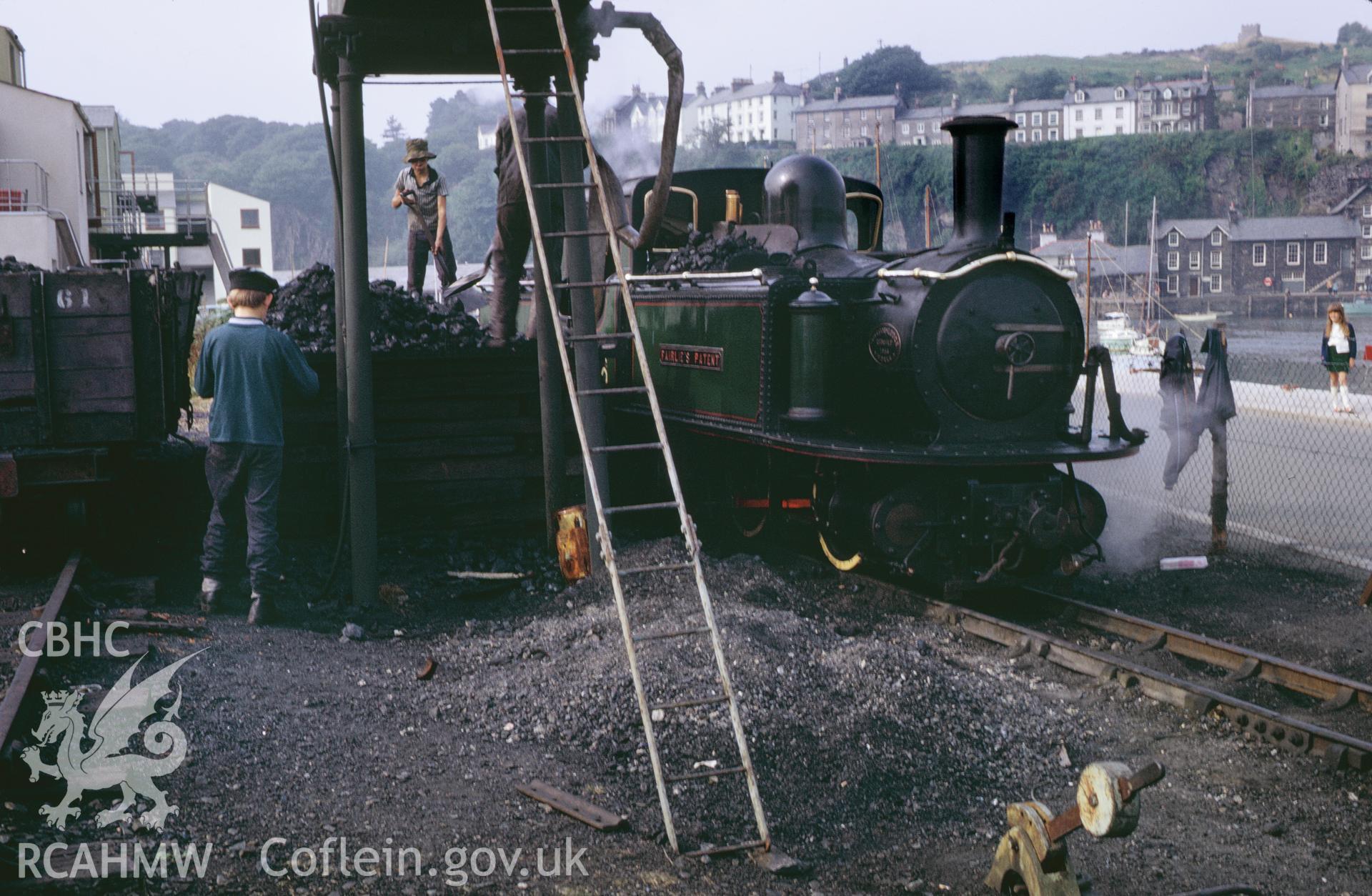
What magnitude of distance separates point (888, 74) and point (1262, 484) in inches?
5321

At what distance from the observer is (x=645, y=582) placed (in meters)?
7.98

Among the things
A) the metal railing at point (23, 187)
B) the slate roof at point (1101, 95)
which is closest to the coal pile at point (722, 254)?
the metal railing at point (23, 187)

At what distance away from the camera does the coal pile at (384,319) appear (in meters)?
9.69

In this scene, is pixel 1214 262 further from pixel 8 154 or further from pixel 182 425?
pixel 182 425

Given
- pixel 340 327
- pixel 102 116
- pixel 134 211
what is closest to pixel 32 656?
pixel 340 327

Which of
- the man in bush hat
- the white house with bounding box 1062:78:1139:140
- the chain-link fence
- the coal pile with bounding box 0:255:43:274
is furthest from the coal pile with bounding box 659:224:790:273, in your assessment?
the white house with bounding box 1062:78:1139:140

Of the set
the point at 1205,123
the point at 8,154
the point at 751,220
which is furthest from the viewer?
the point at 1205,123

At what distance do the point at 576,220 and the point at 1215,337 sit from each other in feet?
18.2

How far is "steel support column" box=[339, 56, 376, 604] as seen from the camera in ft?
26.1

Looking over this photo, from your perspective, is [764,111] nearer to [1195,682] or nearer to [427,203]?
[427,203]

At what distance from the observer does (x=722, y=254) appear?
9.31 meters

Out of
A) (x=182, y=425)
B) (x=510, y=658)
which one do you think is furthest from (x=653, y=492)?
(x=182, y=425)

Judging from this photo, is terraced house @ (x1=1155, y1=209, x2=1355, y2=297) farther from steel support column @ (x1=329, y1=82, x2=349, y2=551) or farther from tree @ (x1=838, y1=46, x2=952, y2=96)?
steel support column @ (x1=329, y1=82, x2=349, y2=551)

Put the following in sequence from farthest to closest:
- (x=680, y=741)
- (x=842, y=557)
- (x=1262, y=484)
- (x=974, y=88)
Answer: (x=974, y=88) < (x=1262, y=484) < (x=842, y=557) < (x=680, y=741)
